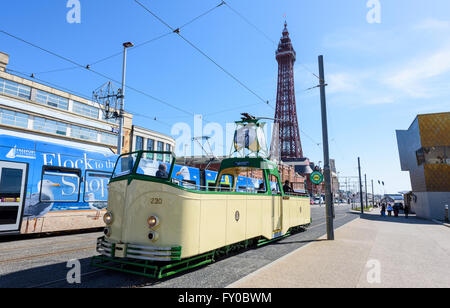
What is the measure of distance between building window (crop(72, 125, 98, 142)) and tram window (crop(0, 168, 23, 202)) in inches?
1408

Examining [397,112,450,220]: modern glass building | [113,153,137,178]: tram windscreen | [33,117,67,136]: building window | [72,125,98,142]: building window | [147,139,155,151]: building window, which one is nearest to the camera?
[113,153,137,178]: tram windscreen

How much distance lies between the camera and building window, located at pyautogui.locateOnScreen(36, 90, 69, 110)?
39844 mm

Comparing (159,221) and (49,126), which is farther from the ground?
Answer: (49,126)

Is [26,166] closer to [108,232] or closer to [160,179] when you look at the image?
[108,232]

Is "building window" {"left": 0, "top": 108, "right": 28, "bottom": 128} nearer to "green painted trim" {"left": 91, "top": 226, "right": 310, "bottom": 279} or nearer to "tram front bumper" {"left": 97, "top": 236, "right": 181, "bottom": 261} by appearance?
"green painted trim" {"left": 91, "top": 226, "right": 310, "bottom": 279}

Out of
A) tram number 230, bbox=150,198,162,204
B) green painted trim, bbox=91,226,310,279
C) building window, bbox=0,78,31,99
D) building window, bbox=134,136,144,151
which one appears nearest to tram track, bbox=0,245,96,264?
green painted trim, bbox=91,226,310,279

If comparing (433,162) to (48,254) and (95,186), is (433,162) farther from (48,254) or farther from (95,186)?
(48,254)

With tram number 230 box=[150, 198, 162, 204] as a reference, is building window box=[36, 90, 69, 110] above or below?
above

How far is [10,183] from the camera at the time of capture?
357 inches

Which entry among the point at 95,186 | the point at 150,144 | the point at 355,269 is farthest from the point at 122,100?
the point at 150,144

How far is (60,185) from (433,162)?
3211 centimetres

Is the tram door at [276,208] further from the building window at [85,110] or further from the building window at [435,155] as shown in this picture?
the building window at [85,110]
